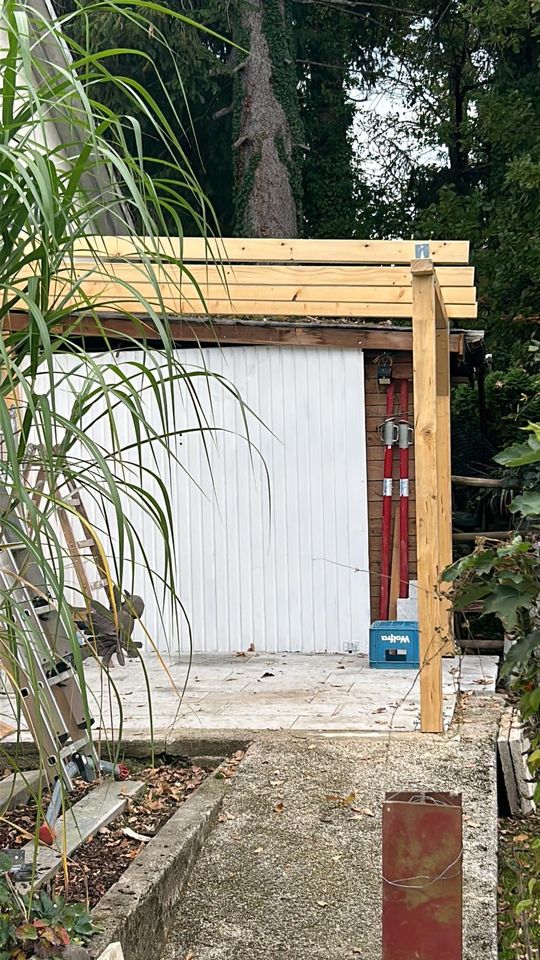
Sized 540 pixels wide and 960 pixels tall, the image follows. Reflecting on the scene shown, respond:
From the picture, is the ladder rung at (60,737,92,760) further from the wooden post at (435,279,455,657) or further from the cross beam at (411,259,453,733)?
the wooden post at (435,279,455,657)

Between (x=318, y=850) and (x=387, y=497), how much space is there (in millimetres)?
4467

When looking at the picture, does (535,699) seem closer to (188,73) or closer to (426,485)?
(426,485)

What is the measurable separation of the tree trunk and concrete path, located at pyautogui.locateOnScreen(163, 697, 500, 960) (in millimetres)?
9705

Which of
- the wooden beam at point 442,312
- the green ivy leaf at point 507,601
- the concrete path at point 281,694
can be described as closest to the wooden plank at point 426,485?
the concrete path at point 281,694

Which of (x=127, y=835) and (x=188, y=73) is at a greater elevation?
(x=188, y=73)

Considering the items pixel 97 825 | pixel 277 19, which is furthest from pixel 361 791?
pixel 277 19

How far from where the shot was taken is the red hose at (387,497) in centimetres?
758

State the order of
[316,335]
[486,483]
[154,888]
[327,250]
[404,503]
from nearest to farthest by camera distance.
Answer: [154,888] < [327,250] < [316,335] < [404,503] < [486,483]

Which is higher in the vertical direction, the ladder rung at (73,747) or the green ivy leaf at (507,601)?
the green ivy leaf at (507,601)

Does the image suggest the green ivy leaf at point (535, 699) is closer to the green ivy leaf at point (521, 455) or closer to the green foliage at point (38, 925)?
the green ivy leaf at point (521, 455)

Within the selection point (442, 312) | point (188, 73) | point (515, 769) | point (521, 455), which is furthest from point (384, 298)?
point (188, 73)

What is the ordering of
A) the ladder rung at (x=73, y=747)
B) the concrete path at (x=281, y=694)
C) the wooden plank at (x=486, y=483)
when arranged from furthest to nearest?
the wooden plank at (x=486, y=483) < the concrete path at (x=281, y=694) < the ladder rung at (x=73, y=747)

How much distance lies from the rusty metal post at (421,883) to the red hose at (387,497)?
5421 millimetres

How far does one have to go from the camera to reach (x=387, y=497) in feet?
25.1
